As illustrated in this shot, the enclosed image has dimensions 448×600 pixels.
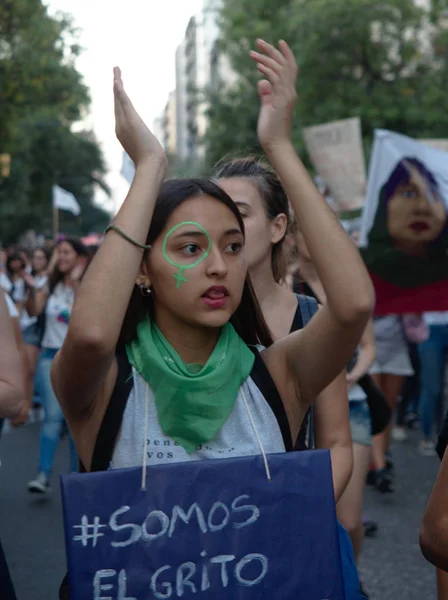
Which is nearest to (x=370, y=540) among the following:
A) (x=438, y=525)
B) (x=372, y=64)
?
(x=438, y=525)

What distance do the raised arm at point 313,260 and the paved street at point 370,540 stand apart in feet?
10.5

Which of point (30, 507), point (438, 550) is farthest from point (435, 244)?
point (438, 550)

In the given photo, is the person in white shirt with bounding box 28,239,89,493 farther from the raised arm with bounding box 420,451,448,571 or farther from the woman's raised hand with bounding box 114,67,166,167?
the raised arm with bounding box 420,451,448,571

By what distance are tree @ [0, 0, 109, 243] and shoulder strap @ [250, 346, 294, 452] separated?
2458cm

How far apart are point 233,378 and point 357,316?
1.04 ft

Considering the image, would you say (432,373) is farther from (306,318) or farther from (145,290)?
(145,290)

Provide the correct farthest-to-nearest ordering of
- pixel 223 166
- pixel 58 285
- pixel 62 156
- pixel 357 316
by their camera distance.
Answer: pixel 62 156 → pixel 58 285 → pixel 223 166 → pixel 357 316

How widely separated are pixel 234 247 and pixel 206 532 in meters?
0.72

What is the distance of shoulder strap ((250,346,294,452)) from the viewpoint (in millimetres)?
2715

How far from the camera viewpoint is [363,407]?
18.0 feet

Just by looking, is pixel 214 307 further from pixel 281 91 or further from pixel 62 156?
pixel 62 156

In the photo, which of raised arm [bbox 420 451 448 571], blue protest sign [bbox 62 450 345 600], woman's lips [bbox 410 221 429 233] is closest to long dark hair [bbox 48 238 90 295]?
woman's lips [bbox 410 221 429 233]

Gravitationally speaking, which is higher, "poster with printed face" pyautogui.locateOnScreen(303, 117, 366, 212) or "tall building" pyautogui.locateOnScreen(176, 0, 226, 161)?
"poster with printed face" pyautogui.locateOnScreen(303, 117, 366, 212)

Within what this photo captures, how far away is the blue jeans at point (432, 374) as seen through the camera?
1032cm
